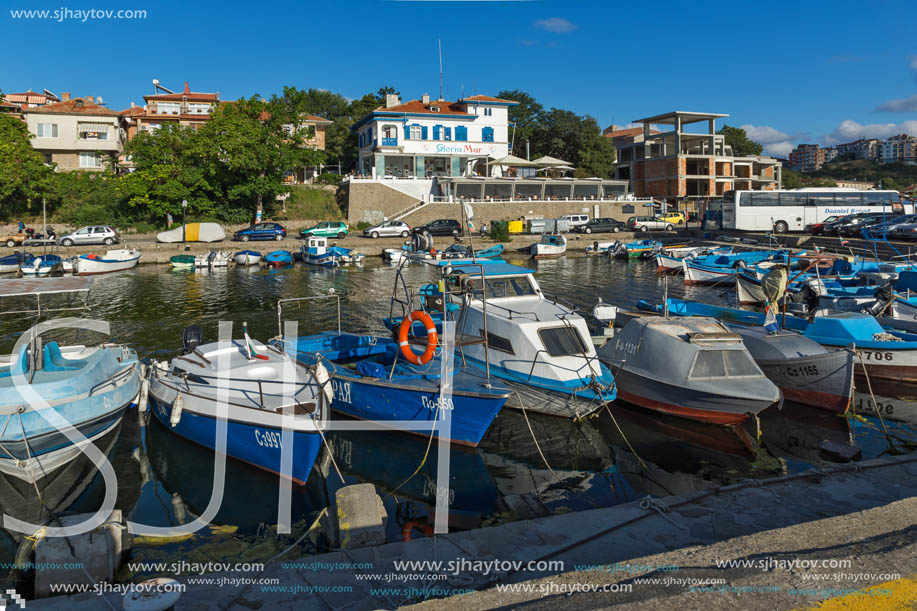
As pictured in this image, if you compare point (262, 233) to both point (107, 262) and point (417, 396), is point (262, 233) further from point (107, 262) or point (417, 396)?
point (417, 396)

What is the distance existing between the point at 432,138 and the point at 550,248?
71.0 ft

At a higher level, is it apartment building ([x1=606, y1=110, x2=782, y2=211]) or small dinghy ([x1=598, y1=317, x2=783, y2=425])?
apartment building ([x1=606, y1=110, x2=782, y2=211])

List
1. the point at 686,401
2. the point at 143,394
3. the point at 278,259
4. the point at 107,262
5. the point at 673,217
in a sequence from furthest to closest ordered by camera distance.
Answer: the point at 673,217 < the point at 278,259 < the point at 107,262 < the point at 143,394 < the point at 686,401

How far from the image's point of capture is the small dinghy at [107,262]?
113 feet

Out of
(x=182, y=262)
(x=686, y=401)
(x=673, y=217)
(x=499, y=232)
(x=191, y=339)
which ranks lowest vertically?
(x=686, y=401)

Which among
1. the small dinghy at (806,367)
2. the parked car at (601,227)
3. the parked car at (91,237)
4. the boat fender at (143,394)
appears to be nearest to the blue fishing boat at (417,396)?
the boat fender at (143,394)

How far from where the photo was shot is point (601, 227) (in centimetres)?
5084

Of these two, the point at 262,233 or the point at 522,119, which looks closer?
the point at 262,233

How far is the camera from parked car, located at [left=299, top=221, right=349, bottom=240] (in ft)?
150

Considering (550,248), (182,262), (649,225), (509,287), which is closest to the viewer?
(509,287)

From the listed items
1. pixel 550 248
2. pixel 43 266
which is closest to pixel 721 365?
pixel 550 248

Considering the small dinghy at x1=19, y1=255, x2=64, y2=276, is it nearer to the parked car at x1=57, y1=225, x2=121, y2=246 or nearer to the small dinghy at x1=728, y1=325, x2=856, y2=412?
the parked car at x1=57, y1=225, x2=121, y2=246

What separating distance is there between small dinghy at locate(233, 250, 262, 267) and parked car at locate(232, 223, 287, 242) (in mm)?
5472

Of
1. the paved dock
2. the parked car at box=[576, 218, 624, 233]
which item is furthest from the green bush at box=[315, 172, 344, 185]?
the paved dock
